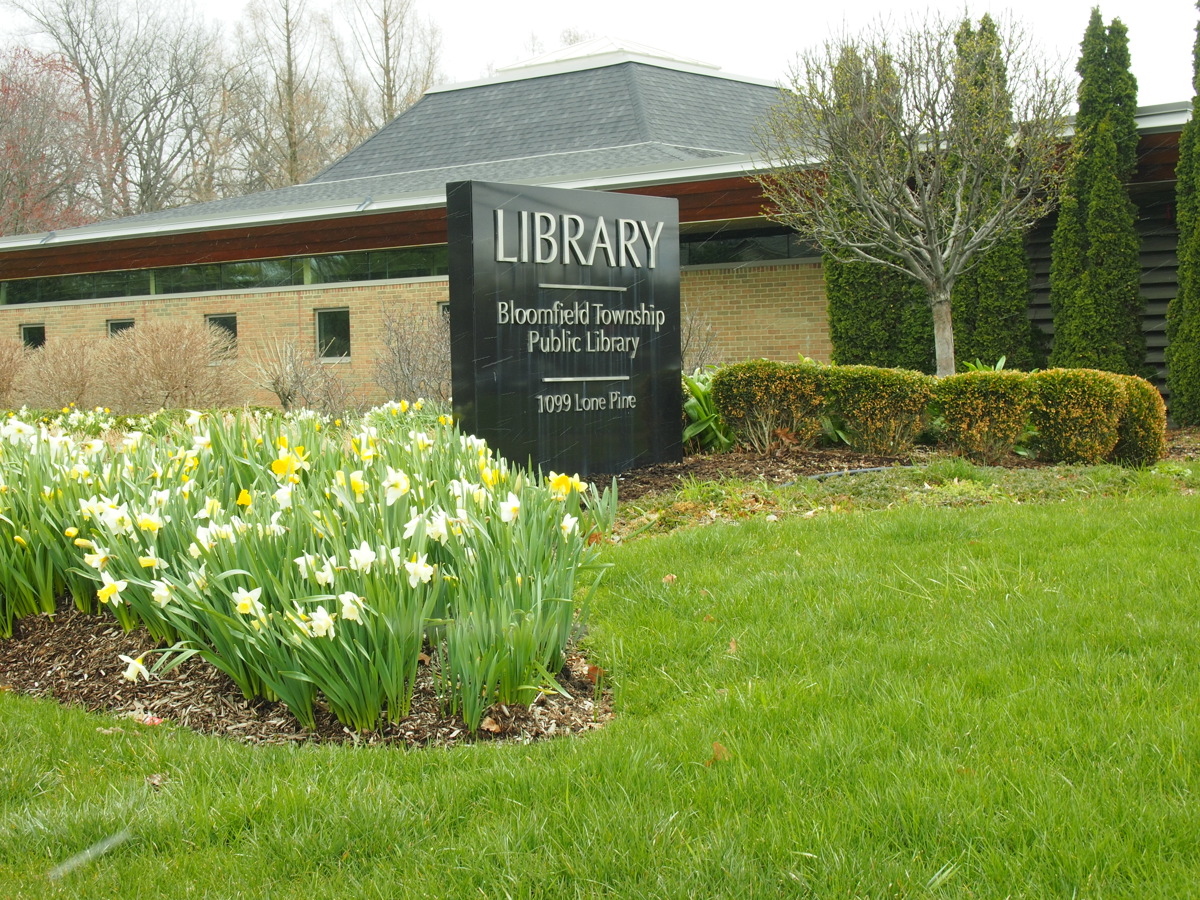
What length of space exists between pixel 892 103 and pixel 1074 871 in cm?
986

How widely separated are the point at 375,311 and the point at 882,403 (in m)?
12.5

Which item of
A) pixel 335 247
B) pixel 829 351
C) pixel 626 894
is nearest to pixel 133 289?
pixel 335 247

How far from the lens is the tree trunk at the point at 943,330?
11797 mm

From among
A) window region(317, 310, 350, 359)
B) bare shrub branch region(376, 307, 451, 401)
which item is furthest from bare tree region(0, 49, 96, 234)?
bare shrub branch region(376, 307, 451, 401)

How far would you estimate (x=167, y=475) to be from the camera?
4555 mm

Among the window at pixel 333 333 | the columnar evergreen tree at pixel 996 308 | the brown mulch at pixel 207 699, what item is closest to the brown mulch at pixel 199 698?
the brown mulch at pixel 207 699

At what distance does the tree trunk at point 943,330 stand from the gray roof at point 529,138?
19.1 ft

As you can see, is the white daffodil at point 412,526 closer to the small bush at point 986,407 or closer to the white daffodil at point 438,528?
the white daffodil at point 438,528

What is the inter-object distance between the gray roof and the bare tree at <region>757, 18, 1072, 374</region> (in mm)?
5207

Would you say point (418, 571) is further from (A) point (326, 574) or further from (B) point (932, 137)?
(B) point (932, 137)

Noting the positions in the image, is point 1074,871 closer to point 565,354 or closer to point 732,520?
point 732,520

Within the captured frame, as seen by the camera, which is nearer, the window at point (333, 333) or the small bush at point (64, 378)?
the small bush at point (64, 378)

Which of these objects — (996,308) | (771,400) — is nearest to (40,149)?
(996,308)

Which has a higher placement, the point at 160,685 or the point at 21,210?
the point at 21,210
